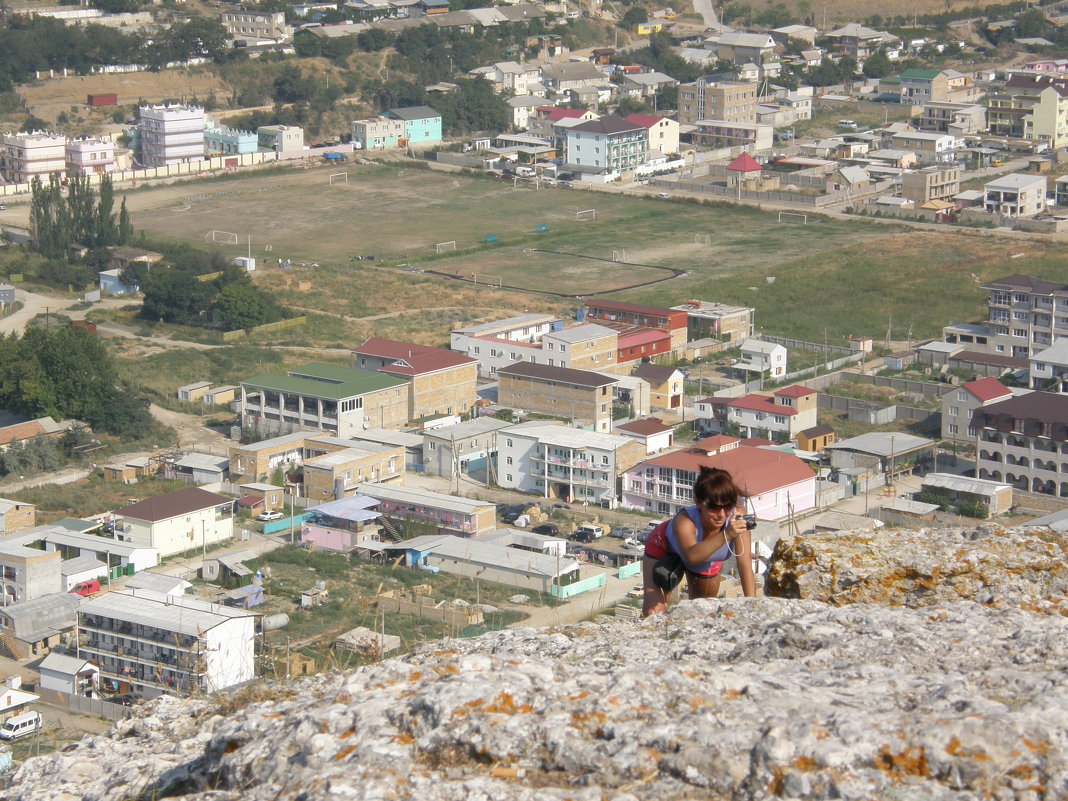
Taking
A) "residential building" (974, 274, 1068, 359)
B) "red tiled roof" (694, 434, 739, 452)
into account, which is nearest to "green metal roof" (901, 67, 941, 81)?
"residential building" (974, 274, 1068, 359)

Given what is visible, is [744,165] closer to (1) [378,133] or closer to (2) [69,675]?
(1) [378,133]

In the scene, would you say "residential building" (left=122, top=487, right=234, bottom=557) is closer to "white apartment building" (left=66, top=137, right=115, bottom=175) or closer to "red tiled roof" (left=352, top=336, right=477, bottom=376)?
"red tiled roof" (left=352, top=336, right=477, bottom=376)

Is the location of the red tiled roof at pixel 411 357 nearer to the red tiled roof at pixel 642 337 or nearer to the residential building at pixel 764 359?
the red tiled roof at pixel 642 337

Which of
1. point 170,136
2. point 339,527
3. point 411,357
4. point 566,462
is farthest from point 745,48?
point 339,527

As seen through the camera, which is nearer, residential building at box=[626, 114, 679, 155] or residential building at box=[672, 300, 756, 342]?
residential building at box=[672, 300, 756, 342]

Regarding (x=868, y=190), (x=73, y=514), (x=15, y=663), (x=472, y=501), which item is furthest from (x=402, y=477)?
(x=868, y=190)
